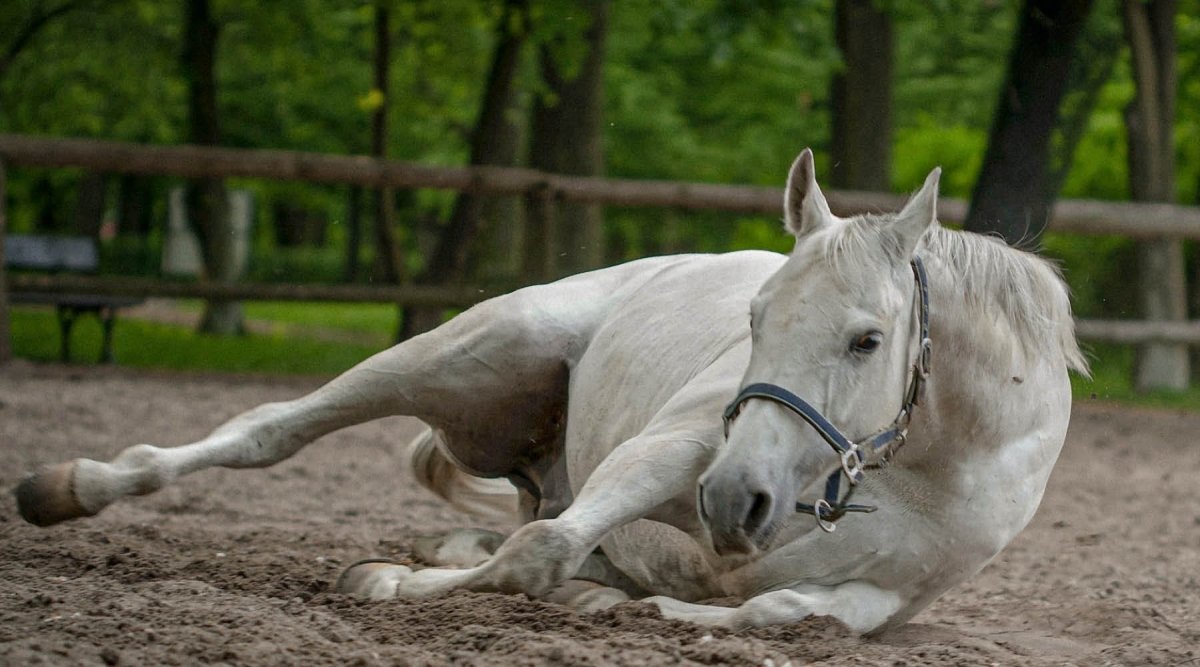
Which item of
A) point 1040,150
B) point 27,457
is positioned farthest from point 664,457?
point 1040,150

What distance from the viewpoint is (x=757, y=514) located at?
2.83 metres

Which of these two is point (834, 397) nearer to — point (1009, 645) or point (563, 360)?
point (1009, 645)

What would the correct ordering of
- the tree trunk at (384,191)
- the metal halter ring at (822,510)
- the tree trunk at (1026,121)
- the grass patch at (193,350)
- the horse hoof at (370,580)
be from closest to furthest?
the metal halter ring at (822,510) < the horse hoof at (370,580) < the tree trunk at (1026,121) < the grass patch at (193,350) < the tree trunk at (384,191)

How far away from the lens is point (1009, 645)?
368 cm

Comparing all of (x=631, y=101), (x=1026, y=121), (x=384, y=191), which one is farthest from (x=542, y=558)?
(x=631, y=101)

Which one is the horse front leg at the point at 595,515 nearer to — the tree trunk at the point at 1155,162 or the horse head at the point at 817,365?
the horse head at the point at 817,365

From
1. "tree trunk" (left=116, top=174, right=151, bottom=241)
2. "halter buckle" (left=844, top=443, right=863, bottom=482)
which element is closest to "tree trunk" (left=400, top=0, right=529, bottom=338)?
"halter buckle" (left=844, top=443, right=863, bottom=482)

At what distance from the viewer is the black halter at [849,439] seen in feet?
9.50

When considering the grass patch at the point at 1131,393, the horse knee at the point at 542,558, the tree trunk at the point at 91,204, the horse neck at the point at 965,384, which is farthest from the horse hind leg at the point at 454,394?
the tree trunk at the point at 91,204

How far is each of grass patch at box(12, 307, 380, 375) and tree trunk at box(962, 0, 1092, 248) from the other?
5.45m

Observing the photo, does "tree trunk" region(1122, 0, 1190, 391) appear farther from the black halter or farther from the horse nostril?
the horse nostril

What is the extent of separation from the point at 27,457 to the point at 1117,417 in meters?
7.65

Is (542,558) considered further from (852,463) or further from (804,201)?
(804,201)

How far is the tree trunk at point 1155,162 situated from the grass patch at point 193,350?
278 inches
